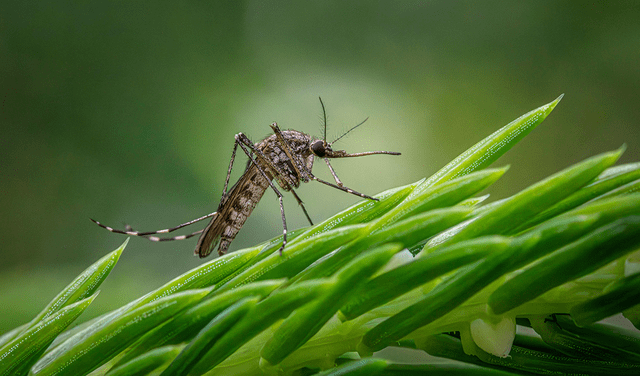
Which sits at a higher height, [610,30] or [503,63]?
[503,63]

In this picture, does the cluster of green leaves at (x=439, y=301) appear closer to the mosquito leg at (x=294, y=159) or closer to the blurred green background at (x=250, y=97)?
the mosquito leg at (x=294, y=159)

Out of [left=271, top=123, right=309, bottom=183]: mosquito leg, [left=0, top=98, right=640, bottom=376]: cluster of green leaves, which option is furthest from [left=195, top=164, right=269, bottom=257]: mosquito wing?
[left=0, top=98, right=640, bottom=376]: cluster of green leaves

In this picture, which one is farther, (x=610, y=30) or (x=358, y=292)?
(x=610, y=30)

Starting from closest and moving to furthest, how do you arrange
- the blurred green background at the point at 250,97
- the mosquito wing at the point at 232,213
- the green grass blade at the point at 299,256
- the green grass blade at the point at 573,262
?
the green grass blade at the point at 573,262
the green grass blade at the point at 299,256
the mosquito wing at the point at 232,213
the blurred green background at the point at 250,97

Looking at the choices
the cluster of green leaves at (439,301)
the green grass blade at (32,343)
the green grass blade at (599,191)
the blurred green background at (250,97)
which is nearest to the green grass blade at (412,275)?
the cluster of green leaves at (439,301)

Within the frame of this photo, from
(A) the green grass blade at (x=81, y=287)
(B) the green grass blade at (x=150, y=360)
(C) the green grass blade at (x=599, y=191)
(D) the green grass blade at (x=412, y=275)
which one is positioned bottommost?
(C) the green grass blade at (x=599, y=191)

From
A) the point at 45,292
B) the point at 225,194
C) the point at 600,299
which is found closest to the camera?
the point at 600,299

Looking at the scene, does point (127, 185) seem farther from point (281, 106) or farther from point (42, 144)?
point (281, 106)

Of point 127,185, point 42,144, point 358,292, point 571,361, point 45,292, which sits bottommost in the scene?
point 571,361

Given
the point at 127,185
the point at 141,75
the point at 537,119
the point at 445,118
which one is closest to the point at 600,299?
the point at 537,119
